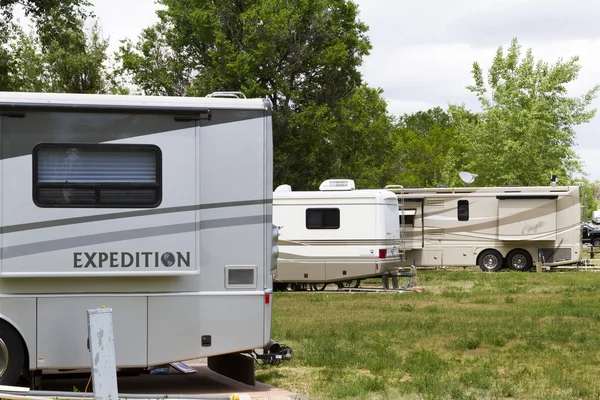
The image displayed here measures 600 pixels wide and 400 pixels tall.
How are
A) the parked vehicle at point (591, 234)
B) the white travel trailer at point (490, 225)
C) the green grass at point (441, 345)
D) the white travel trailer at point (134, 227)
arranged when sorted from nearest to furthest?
the white travel trailer at point (134, 227)
the green grass at point (441, 345)
the white travel trailer at point (490, 225)
the parked vehicle at point (591, 234)

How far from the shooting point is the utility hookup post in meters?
7.74

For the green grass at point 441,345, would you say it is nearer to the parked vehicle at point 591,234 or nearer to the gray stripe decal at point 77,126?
the gray stripe decal at point 77,126

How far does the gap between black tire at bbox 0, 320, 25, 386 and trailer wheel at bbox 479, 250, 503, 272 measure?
23.3 meters

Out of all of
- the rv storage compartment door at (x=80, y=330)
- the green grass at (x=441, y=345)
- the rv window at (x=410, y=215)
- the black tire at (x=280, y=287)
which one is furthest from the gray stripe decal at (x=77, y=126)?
the rv window at (x=410, y=215)

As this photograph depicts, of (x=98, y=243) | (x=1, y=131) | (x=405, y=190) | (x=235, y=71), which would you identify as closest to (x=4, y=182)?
(x=1, y=131)

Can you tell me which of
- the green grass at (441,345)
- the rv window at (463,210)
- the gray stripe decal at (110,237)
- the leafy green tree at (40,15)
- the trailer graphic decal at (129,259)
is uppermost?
the leafy green tree at (40,15)

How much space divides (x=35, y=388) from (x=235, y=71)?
27.2 m

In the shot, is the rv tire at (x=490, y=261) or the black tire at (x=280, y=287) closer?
the black tire at (x=280, y=287)

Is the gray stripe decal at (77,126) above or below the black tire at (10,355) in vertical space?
above

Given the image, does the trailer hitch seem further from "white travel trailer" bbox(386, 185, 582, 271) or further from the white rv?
"white travel trailer" bbox(386, 185, 582, 271)

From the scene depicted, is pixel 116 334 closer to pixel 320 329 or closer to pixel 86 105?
pixel 86 105

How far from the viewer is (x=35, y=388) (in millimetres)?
9109

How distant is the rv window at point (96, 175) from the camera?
8852 mm

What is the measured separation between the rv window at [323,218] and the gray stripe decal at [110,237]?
13.9 metres
